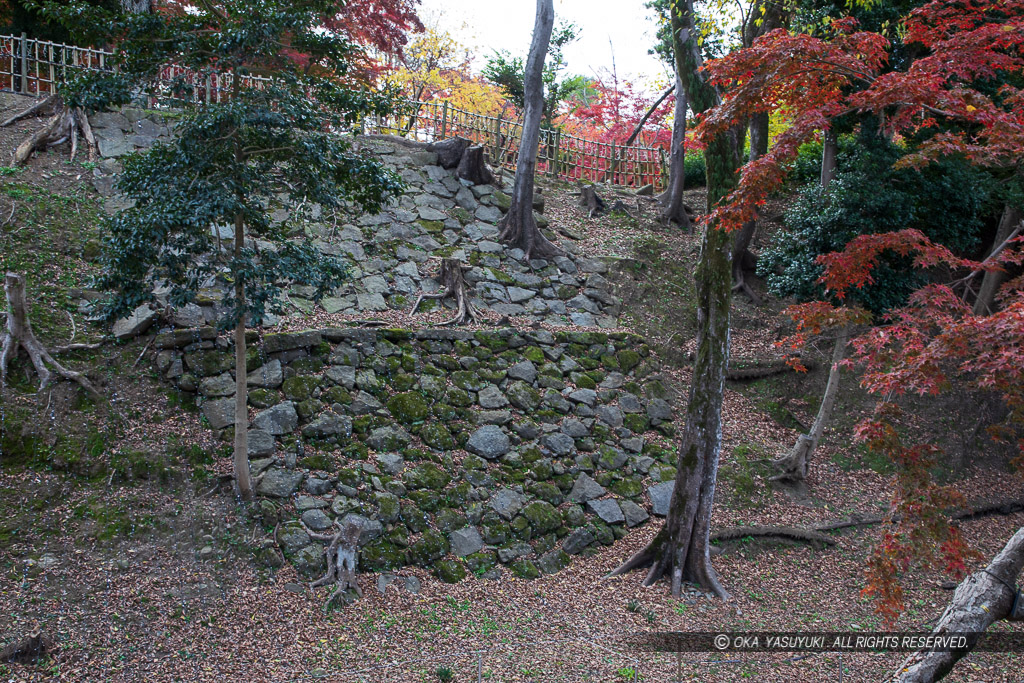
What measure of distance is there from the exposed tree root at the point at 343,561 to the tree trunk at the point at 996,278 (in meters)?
12.0

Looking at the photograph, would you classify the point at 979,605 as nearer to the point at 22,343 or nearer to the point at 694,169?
the point at 22,343

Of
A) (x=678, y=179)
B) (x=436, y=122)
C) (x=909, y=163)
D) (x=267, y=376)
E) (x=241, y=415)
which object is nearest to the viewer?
(x=241, y=415)

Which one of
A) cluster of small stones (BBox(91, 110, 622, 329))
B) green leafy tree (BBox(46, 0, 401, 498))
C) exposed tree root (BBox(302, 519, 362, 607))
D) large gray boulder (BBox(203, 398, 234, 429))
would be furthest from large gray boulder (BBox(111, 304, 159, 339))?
exposed tree root (BBox(302, 519, 362, 607))

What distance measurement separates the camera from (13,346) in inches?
306

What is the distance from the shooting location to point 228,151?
23.6ft

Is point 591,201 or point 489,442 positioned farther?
point 591,201

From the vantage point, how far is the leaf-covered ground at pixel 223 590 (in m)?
6.16

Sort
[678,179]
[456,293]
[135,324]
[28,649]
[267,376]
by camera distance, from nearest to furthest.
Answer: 1. [28,649]
2. [135,324]
3. [267,376]
4. [456,293]
5. [678,179]

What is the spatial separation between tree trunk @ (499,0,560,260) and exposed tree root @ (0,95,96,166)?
25.7ft

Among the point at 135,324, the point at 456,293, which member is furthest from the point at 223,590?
the point at 456,293

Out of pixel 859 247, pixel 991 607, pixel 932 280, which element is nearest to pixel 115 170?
pixel 859 247

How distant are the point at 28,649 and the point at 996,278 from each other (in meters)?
15.5

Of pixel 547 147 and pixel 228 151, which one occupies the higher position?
pixel 547 147

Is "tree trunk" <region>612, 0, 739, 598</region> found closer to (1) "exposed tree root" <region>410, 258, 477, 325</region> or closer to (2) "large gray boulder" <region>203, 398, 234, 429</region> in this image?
(1) "exposed tree root" <region>410, 258, 477, 325</region>
